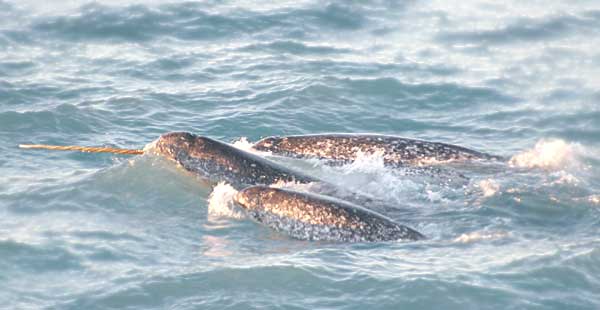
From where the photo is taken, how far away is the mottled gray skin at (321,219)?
1192 centimetres

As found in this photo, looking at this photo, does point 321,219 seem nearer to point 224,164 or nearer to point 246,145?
point 224,164

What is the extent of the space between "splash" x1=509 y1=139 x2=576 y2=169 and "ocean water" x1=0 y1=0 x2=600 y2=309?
0.14 feet

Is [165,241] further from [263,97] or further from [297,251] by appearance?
[263,97]

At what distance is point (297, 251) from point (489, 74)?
8838 mm

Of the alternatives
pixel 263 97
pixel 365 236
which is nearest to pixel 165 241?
pixel 365 236

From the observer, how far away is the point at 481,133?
1677cm

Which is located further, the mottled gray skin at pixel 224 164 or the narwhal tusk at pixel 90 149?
the narwhal tusk at pixel 90 149

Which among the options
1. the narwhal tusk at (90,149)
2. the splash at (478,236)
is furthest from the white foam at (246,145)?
the splash at (478,236)

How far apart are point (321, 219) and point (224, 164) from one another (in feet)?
7.12

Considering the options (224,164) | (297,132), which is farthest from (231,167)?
(297,132)

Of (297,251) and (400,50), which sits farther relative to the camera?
(400,50)

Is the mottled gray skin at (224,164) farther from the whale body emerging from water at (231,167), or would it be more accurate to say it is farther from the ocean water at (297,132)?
the ocean water at (297,132)

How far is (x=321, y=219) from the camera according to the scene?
474 inches

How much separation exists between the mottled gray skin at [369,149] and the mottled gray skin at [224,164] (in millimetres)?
1483
